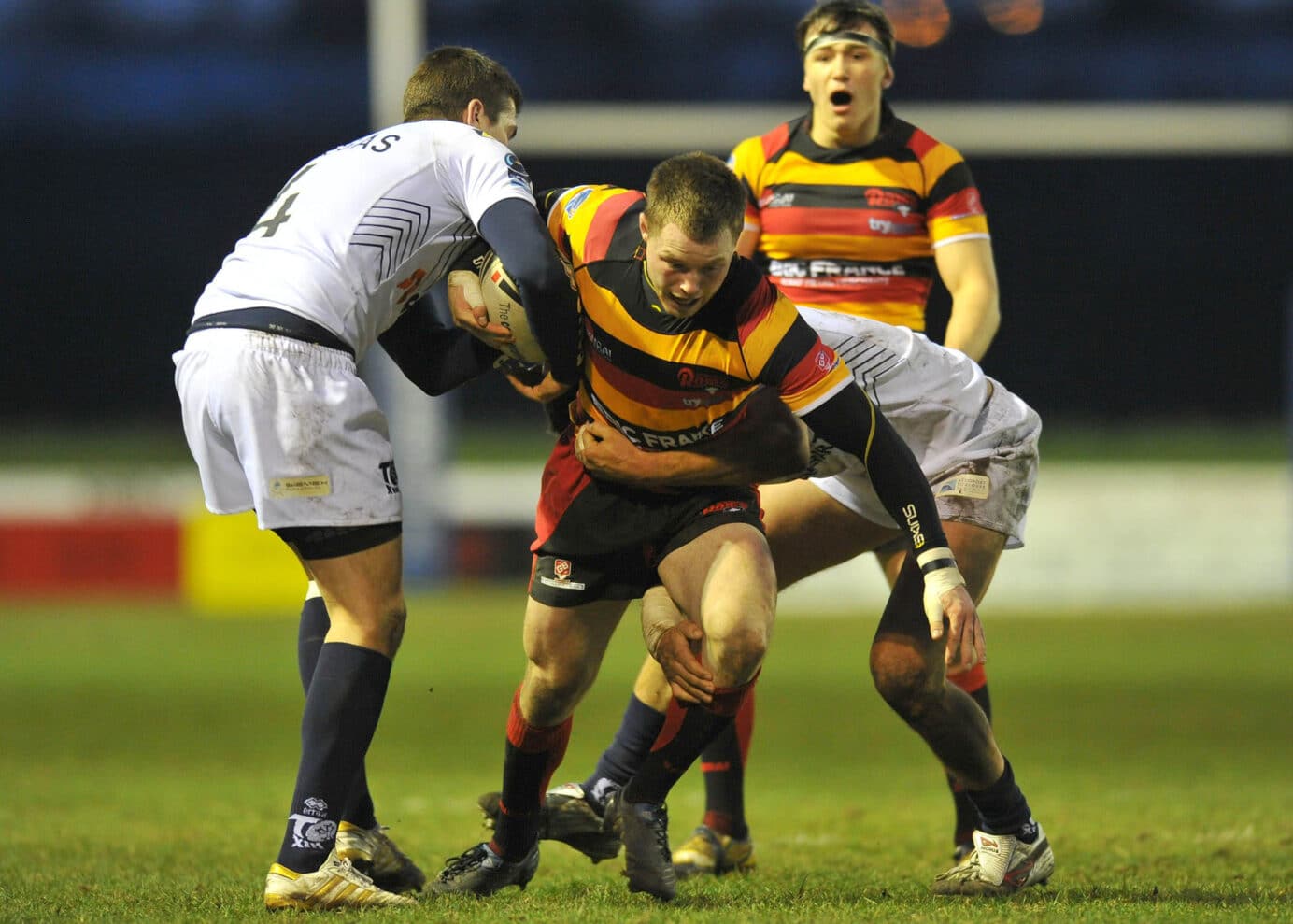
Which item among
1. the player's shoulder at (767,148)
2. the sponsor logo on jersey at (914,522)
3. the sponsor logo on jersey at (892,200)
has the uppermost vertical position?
the player's shoulder at (767,148)

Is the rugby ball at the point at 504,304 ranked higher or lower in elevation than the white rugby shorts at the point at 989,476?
higher

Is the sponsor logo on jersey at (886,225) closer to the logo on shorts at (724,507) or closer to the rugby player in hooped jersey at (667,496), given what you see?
the rugby player in hooped jersey at (667,496)

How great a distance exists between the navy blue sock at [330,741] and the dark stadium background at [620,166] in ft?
43.5

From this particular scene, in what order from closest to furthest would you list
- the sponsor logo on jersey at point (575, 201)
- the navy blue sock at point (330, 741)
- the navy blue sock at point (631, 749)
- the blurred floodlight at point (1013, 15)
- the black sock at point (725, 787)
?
the navy blue sock at point (330, 741)
the sponsor logo on jersey at point (575, 201)
the navy blue sock at point (631, 749)
the black sock at point (725, 787)
the blurred floodlight at point (1013, 15)

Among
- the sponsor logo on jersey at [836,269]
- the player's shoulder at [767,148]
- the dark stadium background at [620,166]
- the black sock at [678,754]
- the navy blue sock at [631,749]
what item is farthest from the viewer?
the dark stadium background at [620,166]

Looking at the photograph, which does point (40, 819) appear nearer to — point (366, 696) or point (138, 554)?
point (366, 696)

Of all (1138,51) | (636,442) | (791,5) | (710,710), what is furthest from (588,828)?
(1138,51)

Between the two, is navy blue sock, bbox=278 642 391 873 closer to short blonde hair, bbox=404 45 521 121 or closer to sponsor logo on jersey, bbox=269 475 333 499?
sponsor logo on jersey, bbox=269 475 333 499

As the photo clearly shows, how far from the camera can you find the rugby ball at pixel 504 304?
4.50 meters

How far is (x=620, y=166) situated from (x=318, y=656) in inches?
576

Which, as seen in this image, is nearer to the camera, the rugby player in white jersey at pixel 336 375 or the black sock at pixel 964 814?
the rugby player in white jersey at pixel 336 375

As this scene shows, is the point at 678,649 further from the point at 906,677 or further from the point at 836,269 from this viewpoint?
the point at 836,269

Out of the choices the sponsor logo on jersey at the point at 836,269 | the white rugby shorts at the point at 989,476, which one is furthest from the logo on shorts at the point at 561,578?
the sponsor logo on jersey at the point at 836,269

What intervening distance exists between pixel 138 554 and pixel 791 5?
816 cm
